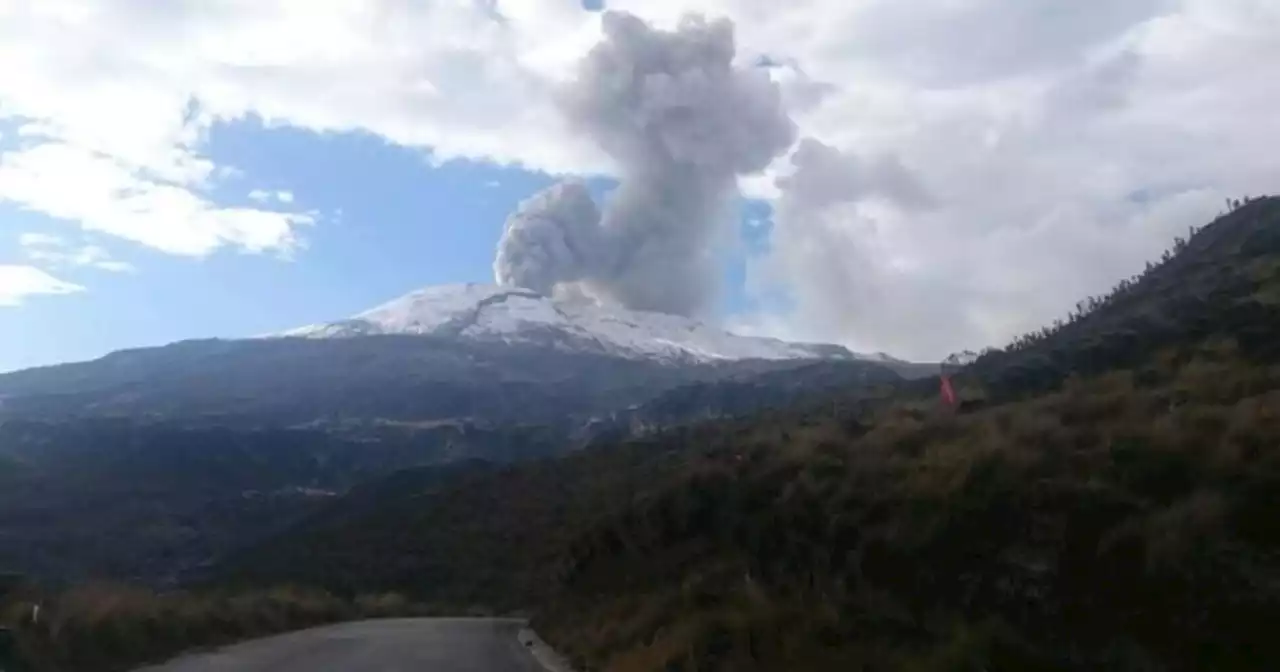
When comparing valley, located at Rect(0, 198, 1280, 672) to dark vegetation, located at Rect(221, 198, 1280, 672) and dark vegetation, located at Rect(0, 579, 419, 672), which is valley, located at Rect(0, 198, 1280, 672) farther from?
dark vegetation, located at Rect(0, 579, 419, 672)

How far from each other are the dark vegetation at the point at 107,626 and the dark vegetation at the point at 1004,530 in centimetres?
524

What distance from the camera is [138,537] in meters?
60.9

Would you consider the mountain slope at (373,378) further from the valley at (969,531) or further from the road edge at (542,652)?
the road edge at (542,652)

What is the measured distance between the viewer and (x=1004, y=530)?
8992 millimetres

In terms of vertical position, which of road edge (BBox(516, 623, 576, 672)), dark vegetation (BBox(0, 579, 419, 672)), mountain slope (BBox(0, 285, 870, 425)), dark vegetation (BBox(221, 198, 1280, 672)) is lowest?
road edge (BBox(516, 623, 576, 672))

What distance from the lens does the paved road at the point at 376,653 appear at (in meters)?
14.2

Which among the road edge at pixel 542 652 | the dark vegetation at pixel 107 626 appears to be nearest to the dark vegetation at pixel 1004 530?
the road edge at pixel 542 652

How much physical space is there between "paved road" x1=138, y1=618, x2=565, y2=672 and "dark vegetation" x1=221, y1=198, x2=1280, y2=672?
990mm

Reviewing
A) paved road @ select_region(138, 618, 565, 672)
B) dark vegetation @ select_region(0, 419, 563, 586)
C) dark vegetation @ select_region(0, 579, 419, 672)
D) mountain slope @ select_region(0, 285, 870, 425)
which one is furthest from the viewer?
mountain slope @ select_region(0, 285, 870, 425)

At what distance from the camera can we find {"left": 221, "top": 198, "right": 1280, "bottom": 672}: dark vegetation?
745 centimetres

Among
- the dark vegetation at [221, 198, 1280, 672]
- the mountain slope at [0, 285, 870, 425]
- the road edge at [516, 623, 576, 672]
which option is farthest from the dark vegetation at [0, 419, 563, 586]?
the dark vegetation at [221, 198, 1280, 672]

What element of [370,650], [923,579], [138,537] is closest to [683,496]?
[370,650]

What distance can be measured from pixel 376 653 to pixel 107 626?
328 centimetres

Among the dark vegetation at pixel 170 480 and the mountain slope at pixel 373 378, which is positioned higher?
the mountain slope at pixel 373 378
